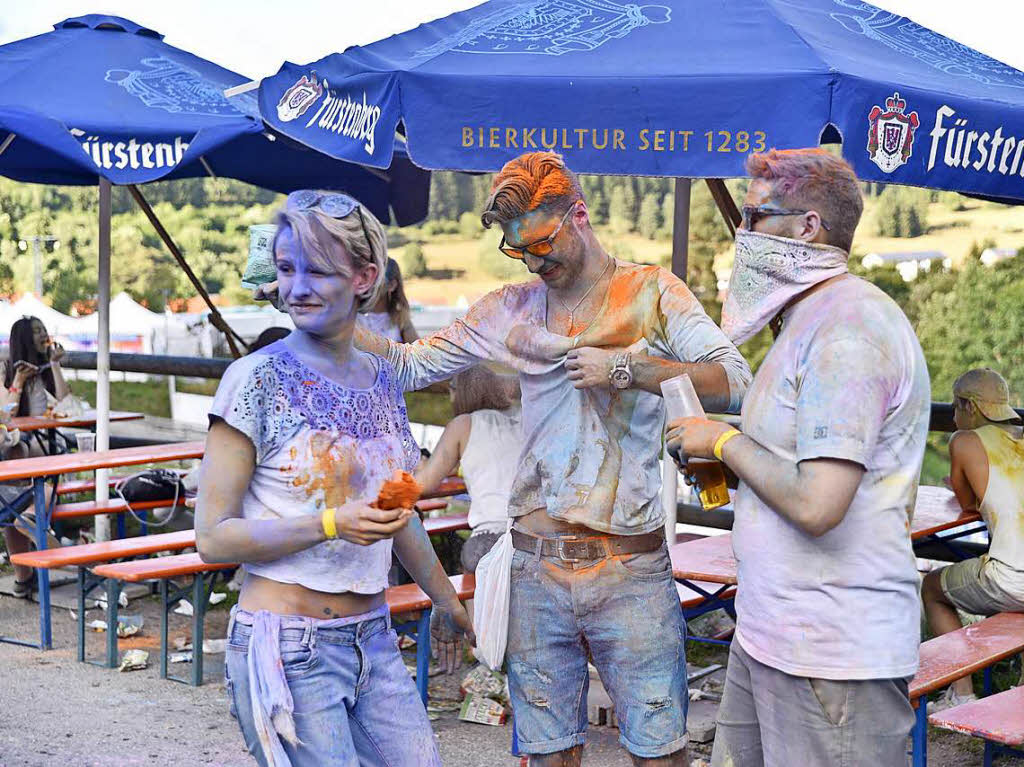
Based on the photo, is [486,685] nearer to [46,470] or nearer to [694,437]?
[46,470]

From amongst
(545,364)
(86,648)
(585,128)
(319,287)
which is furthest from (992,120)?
(86,648)

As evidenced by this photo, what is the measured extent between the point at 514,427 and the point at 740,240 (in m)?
3.08

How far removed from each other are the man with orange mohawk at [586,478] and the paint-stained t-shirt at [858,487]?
0.61 metres

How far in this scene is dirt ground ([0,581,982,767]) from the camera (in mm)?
4711

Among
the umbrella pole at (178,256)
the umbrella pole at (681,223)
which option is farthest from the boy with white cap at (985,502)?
the umbrella pole at (178,256)

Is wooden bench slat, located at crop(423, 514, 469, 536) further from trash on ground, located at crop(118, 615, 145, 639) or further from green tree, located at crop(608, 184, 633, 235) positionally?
green tree, located at crop(608, 184, 633, 235)

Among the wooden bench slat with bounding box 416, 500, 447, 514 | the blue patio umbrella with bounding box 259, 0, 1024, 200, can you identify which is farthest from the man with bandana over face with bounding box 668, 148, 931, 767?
the wooden bench slat with bounding box 416, 500, 447, 514

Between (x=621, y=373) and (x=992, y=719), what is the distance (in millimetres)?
1807

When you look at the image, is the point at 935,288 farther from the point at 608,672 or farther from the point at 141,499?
the point at 608,672

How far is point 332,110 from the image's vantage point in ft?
13.8

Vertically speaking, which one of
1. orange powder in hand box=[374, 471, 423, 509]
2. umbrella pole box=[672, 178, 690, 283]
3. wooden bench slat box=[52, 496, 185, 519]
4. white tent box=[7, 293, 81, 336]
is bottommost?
white tent box=[7, 293, 81, 336]

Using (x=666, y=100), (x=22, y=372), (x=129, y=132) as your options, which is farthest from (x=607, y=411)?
(x=22, y=372)

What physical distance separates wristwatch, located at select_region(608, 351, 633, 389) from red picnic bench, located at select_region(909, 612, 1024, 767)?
54.4 inches

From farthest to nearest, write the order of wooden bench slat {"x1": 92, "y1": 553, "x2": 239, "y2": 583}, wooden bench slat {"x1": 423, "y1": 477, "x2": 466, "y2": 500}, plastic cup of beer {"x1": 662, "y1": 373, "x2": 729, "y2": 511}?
wooden bench slat {"x1": 423, "y1": 477, "x2": 466, "y2": 500} < wooden bench slat {"x1": 92, "y1": 553, "x2": 239, "y2": 583} < plastic cup of beer {"x1": 662, "y1": 373, "x2": 729, "y2": 511}
